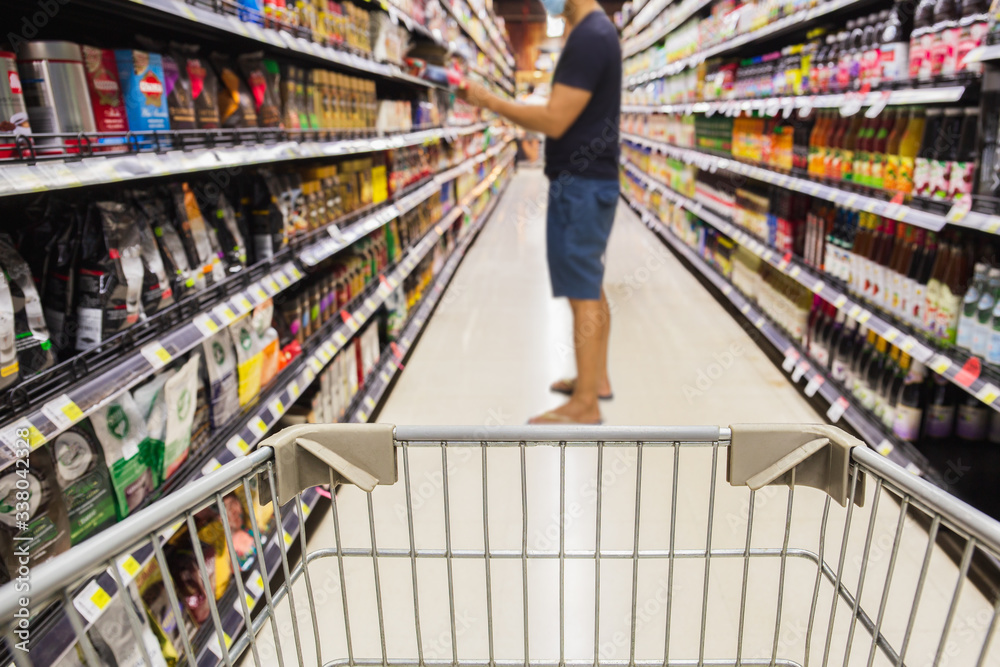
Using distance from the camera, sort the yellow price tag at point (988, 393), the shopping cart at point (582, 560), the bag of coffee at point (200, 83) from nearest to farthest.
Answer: the shopping cart at point (582, 560)
the bag of coffee at point (200, 83)
the yellow price tag at point (988, 393)

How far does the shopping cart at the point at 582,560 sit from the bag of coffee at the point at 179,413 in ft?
0.54

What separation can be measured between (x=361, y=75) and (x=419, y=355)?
5.08ft

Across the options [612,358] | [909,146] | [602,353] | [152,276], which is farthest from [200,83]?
[612,358]

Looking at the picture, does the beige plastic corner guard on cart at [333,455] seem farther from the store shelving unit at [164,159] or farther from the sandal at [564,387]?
the sandal at [564,387]

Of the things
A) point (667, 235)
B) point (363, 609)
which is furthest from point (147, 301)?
point (667, 235)

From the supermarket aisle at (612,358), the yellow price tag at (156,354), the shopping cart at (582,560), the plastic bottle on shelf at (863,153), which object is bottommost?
the supermarket aisle at (612,358)

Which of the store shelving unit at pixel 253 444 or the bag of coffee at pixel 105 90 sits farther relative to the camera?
the bag of coffee at pixel 105 90

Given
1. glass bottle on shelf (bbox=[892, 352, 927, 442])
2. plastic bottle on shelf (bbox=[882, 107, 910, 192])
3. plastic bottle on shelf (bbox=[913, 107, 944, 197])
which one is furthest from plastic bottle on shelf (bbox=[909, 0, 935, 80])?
glass bottle on shelf (bbox=[892, 352, 927, 442])

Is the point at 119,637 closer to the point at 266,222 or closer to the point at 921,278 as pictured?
the point at 266,222

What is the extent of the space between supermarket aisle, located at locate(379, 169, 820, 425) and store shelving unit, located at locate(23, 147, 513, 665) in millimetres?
520

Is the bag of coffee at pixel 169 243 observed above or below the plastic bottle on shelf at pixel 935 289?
above

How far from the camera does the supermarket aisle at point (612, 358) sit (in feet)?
10.0

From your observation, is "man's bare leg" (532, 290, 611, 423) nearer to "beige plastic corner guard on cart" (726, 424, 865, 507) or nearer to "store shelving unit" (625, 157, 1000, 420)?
"store shelving unit" (625, 157, 1000, 420)

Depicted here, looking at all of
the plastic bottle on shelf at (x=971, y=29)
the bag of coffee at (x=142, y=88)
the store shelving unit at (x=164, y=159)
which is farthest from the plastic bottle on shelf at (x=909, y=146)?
the bag of coffee at (x=142, y=88)
